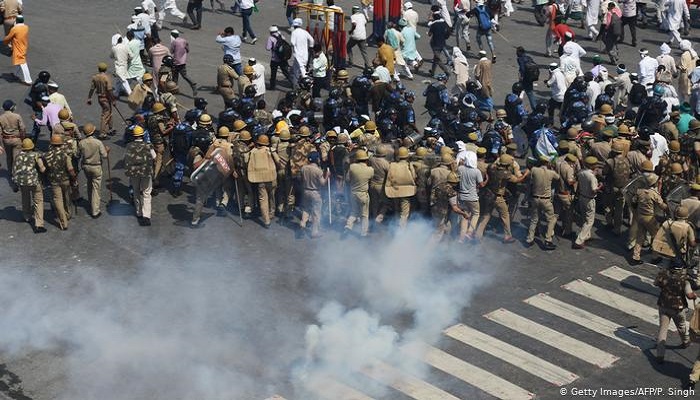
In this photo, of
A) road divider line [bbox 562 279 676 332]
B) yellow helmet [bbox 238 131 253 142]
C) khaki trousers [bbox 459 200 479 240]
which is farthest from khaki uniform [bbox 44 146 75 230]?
road divider line [bbox 562 279 676 332]

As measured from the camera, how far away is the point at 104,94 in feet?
79.3

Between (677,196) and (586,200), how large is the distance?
1640 millimetres

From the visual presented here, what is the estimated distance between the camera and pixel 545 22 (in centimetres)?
3678

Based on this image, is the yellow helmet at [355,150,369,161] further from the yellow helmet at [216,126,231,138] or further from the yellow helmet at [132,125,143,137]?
the yellow helmet at [132,125,143,137]

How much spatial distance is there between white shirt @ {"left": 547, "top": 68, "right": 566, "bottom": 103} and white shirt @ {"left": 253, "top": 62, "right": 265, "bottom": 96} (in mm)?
6713

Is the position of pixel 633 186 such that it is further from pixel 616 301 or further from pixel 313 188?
pixel 313 188

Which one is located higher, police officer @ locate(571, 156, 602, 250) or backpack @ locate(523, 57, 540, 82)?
backpack @ locate(523, 57, 540, 82)

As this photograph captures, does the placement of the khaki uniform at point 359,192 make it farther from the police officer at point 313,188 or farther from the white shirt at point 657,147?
the white shirt at point 657,147

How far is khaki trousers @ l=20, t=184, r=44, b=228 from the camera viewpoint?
20.1 meters

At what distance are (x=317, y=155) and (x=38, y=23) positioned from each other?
1501 centimetres

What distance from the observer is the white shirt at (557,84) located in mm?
26859

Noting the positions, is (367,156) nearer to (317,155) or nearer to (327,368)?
(317,155)

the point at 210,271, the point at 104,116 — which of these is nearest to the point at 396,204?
the point at 210,271

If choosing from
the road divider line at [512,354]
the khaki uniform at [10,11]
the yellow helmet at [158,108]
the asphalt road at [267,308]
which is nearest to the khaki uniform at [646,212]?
the asphalt road at [267,308]
